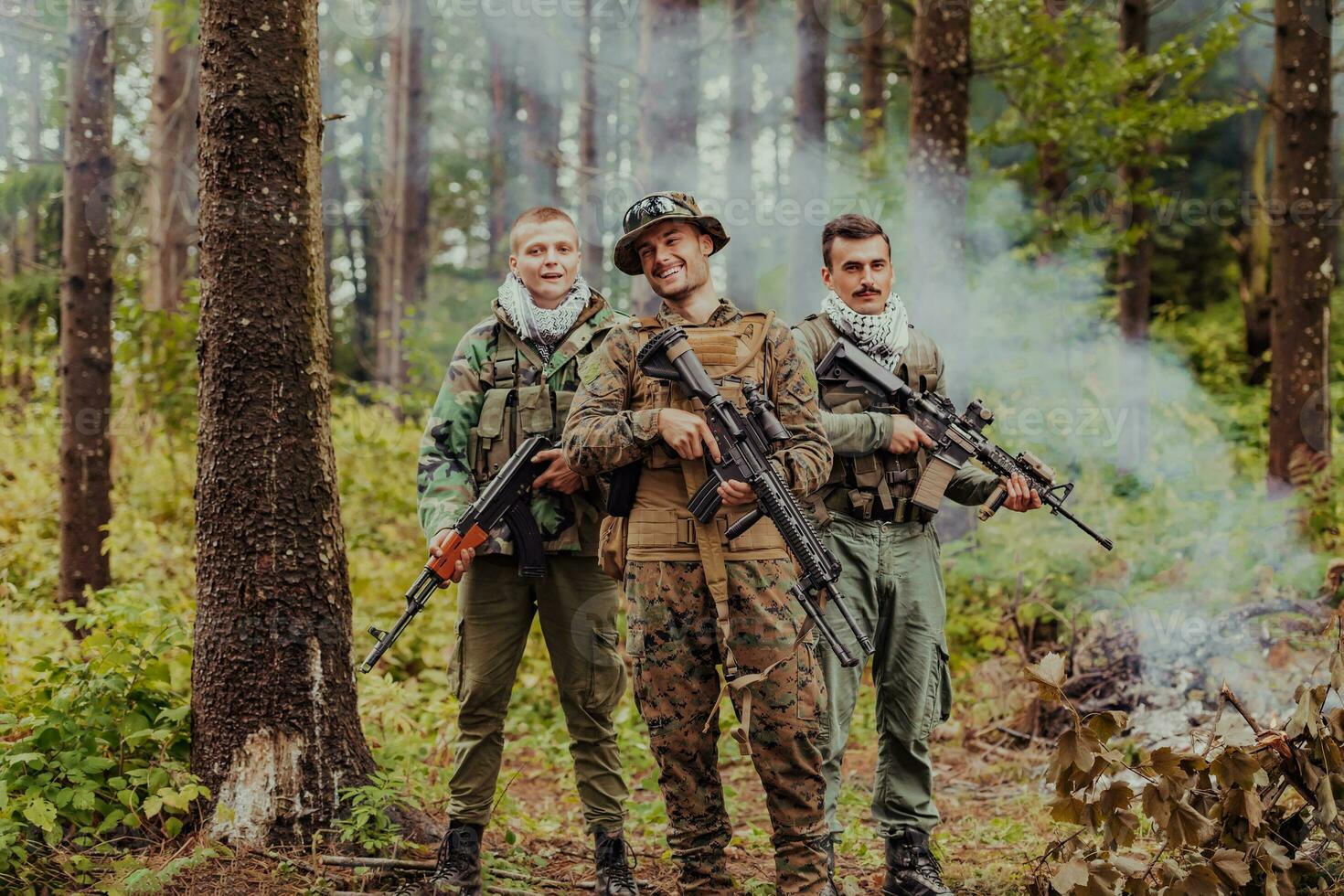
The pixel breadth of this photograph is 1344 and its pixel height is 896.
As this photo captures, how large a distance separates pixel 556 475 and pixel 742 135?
1039cm

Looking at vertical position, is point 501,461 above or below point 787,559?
above

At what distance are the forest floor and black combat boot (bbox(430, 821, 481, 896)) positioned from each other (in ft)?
0.34

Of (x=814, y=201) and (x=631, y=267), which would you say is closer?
(x=631, y=267)

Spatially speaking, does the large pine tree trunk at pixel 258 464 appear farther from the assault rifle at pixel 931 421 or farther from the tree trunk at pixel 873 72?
the tree trunk at pixel 873 72

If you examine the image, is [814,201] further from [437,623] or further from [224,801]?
[224,801]

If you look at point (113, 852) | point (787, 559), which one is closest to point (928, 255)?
point (787, 559)

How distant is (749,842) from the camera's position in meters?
4.39

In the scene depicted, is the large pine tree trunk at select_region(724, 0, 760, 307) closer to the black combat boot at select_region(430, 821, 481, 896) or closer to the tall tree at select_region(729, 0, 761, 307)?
the tall tree at select_region(729, 0, 761, 307)

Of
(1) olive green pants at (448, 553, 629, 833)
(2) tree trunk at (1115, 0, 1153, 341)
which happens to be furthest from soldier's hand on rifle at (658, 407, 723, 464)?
(2) tree trunk at (1115, 0, 1153, 341)

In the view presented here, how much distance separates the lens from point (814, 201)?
1077cm

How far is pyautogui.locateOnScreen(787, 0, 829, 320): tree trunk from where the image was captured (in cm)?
1202

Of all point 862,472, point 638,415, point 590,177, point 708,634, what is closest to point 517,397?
point 638,415

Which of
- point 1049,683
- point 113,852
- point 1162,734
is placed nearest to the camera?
point 1049,683

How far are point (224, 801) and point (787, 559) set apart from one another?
213 cm
